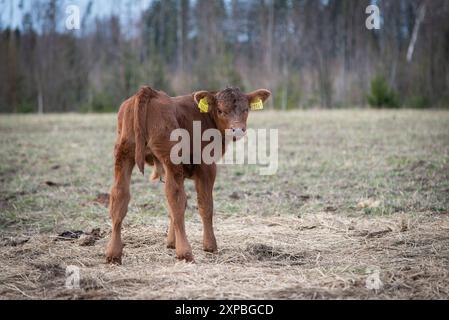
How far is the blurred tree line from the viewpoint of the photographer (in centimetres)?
3234

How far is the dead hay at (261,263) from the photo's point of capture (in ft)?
17.0

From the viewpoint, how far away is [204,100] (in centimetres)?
668

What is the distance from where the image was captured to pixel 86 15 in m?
39.1

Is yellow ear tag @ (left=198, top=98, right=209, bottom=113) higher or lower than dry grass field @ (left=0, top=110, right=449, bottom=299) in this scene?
higher

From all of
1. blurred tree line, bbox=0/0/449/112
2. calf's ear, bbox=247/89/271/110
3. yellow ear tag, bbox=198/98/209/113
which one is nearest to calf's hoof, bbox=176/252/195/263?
yellow ear tag, bbox=198/98/209/113

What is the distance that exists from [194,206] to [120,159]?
143 inches

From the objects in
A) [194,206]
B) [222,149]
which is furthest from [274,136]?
[222,149]

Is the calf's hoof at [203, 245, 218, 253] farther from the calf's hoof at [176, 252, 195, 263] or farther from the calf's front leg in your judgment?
the calf's hoof at [176, 252, 195, 263]

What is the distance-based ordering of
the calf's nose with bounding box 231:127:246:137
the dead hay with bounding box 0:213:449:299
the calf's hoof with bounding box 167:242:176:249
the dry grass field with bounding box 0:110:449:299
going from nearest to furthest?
the dead hay with bounding box 0:213:449:299 < the dry grass field with bounding box 0:110:449:299 < the calf's nose with bounding box 231:127:246:137 < the calf's hoof with bounding box 167:242:176:249

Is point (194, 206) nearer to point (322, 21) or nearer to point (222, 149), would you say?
point (222, 149)

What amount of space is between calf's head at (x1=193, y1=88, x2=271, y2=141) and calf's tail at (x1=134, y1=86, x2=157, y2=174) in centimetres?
65

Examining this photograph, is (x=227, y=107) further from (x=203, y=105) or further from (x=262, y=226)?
(x=262, y=226)

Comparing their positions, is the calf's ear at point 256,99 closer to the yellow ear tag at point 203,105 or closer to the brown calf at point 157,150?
the brown calf at point 157,150

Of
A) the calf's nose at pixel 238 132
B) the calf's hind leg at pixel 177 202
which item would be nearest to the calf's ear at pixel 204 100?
the calf's nose at pixel 238 132
